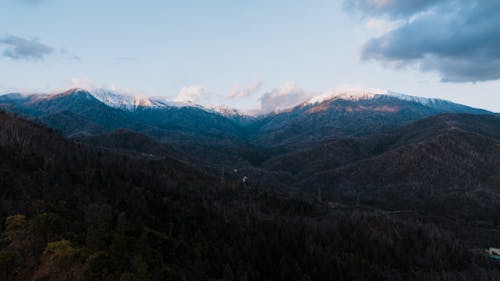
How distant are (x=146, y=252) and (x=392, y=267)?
5587 cm

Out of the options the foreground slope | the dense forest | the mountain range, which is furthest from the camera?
the foreground slope

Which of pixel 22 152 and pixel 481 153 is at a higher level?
pixel 481 153

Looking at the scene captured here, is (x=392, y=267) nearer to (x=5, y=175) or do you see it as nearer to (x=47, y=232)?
(x=47, y=232)

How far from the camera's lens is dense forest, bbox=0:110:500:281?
29641 mm

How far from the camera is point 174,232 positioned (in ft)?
189

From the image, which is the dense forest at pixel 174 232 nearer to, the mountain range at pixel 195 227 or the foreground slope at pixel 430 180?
the mountain range at pixel 195 227

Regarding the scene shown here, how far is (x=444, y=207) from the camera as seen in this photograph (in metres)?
132

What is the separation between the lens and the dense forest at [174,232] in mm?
29641

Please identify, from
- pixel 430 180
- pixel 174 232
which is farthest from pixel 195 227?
pixel 430 180

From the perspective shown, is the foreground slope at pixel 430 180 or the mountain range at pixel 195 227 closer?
the mountain range at pixel 195 227

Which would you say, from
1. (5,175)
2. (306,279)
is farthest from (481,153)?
(5,175)

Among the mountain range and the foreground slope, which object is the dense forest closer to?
the mountain range

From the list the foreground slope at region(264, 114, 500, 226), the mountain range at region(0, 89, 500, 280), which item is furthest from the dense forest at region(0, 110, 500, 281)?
the foreground slope at region(264, 114, 500, 226)

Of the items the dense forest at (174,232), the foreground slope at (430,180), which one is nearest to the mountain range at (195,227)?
the dense forest at (174,232)
